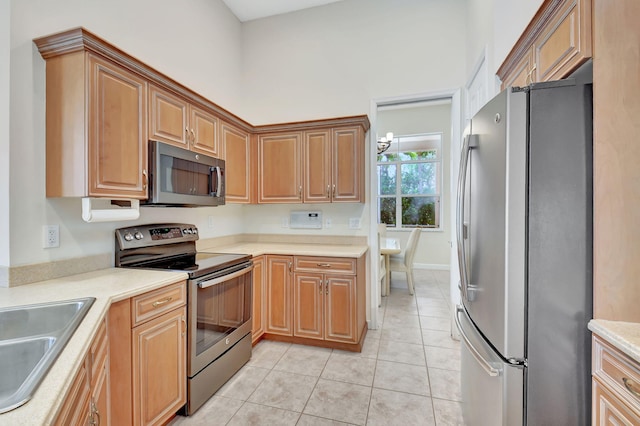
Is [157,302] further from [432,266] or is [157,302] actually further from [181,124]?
[432,266]

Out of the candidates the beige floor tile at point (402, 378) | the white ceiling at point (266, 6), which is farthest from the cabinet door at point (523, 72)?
the white ceiling at point (266, 6)

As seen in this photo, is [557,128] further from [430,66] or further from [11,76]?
[11,76]

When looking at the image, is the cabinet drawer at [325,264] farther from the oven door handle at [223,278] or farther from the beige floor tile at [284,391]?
the beige floor tile at [284,391]

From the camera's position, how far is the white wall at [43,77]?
A: 4.83 feet

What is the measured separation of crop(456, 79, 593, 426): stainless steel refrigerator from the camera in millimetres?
1073

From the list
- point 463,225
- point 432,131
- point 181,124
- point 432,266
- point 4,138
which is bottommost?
point 432,266

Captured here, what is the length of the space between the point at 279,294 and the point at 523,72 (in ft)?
8.03

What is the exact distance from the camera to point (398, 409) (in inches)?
73.4

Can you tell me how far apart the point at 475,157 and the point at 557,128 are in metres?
0.35

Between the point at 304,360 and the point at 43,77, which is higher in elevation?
the point at 43,77

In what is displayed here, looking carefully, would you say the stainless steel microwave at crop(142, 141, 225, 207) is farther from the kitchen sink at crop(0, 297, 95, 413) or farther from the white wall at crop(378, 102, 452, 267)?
the white wall at crop(378, 102, 452, 267)

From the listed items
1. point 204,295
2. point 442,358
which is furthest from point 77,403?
point 442,358

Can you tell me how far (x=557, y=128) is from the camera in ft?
3.58

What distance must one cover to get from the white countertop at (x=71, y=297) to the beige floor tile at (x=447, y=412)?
181 centimetres
